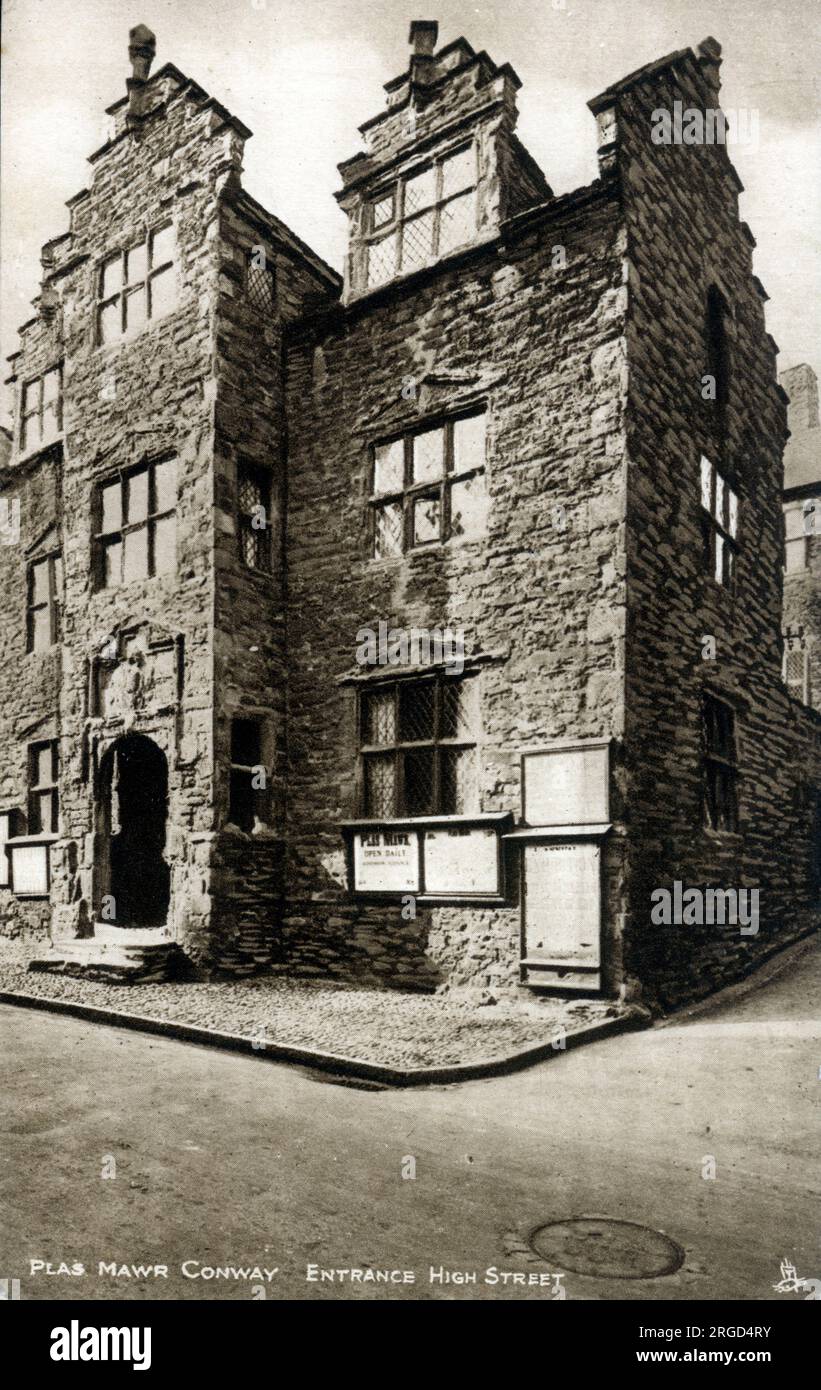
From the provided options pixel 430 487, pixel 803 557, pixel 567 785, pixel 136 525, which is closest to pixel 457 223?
pixel 430 487

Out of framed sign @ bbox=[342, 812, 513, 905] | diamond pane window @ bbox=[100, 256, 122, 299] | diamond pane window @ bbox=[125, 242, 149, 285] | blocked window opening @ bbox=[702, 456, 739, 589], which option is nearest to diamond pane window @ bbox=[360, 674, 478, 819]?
framed sign @ bbox=[342, 812, 513, 905]

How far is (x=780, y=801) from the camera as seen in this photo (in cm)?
1311

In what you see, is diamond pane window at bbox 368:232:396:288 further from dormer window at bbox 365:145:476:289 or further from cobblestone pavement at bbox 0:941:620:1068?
cobblestone pavement at bbox 0:941:620:1068

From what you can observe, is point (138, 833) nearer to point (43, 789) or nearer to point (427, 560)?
point (43, 789)

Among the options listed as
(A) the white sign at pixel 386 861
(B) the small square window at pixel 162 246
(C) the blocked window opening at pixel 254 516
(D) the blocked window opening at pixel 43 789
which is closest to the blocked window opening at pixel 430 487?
(C) the blocked window opening at pixel 254 516

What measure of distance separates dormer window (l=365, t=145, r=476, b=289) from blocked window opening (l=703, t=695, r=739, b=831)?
608 cm

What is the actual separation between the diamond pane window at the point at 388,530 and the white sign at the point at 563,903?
13.0ft

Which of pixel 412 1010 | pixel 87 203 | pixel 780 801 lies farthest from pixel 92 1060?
pixel 87 203

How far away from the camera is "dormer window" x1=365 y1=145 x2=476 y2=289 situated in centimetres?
1088

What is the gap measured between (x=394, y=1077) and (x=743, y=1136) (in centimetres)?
230

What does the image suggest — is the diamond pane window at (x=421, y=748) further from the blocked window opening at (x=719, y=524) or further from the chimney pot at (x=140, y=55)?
the chimney pot at (x=140, y=55)

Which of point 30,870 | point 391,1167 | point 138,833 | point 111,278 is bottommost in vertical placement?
point 391,1167

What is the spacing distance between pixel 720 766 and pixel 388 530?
4.77 metres

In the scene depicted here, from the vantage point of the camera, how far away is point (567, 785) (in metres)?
8.98
